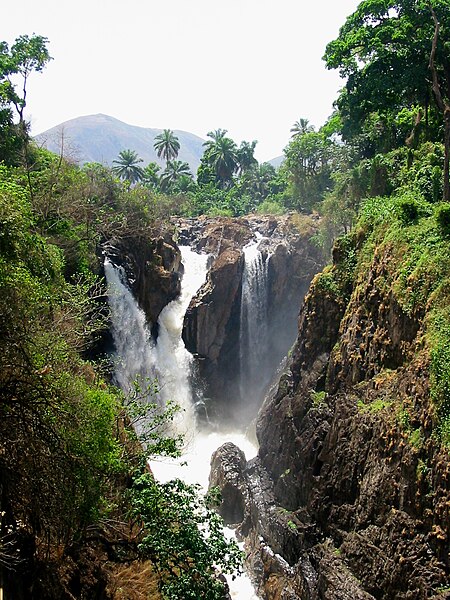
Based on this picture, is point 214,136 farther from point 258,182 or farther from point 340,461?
point 340,461

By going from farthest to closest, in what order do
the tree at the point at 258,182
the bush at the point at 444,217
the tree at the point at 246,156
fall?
the tree at the point at 246,156 → the tree at the point at 258,182 → the bush at the point at 444,217

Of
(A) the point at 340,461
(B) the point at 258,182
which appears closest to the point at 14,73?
(A) the point at 340,461

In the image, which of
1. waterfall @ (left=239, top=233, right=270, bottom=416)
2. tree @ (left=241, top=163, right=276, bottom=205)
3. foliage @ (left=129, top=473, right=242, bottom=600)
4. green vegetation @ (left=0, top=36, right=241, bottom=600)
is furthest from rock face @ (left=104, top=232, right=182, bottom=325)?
tree @ (left=241, top=163, right=276, bottom=205)

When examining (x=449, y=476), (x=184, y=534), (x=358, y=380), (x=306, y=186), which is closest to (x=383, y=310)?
(x=358, y=380)

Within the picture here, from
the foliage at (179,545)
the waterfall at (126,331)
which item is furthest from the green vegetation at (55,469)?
the waterfall at (126,331)

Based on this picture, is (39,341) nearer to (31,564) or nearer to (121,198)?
(31,564)

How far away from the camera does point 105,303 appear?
54.3 ft

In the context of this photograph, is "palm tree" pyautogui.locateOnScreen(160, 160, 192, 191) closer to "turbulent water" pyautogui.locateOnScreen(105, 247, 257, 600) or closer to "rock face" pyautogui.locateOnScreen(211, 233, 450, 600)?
"turbulent water" pyautogui.locateOnScreen(105, 247, 257, 600)

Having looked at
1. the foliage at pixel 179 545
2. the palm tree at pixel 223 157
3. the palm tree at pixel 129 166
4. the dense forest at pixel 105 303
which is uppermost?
the palm tree at pixel 129 166

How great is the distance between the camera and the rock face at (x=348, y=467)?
10070mm

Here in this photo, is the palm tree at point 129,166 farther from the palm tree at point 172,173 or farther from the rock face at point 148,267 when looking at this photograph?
the rock face at point 148,267

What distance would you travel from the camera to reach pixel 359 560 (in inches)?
443

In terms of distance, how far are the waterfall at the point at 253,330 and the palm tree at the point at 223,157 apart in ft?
87.2

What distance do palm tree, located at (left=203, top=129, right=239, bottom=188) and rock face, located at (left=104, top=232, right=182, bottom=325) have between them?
94.1ft
